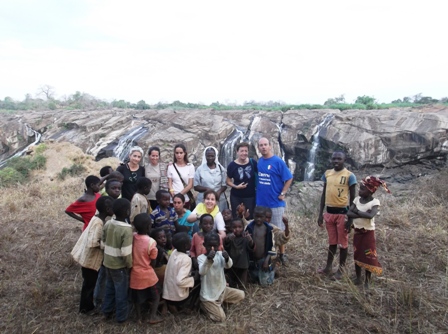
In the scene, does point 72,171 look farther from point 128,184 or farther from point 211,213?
point 211,213

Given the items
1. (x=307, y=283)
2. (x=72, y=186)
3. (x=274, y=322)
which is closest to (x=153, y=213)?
(x=274, y=322)

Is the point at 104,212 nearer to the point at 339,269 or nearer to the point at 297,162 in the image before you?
the point at 339,269

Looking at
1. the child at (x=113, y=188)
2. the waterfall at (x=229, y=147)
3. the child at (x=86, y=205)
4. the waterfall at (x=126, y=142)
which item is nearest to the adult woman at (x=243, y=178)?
the child at (x=113, y=188)

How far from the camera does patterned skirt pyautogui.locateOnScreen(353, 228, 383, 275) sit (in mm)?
3666

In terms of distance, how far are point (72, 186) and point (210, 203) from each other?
7806mm

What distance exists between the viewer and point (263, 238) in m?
3.77

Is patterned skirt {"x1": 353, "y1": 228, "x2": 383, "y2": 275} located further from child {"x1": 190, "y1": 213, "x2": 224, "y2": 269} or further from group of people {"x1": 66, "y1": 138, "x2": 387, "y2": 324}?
child {"x1": 190, "y1": 213, "x2": 224, "y2": 269}

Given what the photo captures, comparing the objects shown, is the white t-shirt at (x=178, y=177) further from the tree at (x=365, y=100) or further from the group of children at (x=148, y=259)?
the tree at (x=365, y=100)

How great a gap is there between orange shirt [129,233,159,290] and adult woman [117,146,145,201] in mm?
1154

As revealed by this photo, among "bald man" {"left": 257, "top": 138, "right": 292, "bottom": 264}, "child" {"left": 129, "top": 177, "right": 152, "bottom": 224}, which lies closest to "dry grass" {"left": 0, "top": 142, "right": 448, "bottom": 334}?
"bald man" {"left": 257, "top": 138, "right": 292, "bottom": 264}

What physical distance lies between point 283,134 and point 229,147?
2.39 meters

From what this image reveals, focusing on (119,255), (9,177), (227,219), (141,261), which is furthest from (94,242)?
(9,177)

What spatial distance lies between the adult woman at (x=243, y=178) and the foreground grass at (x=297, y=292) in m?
1.02

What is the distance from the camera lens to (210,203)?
382 cm
